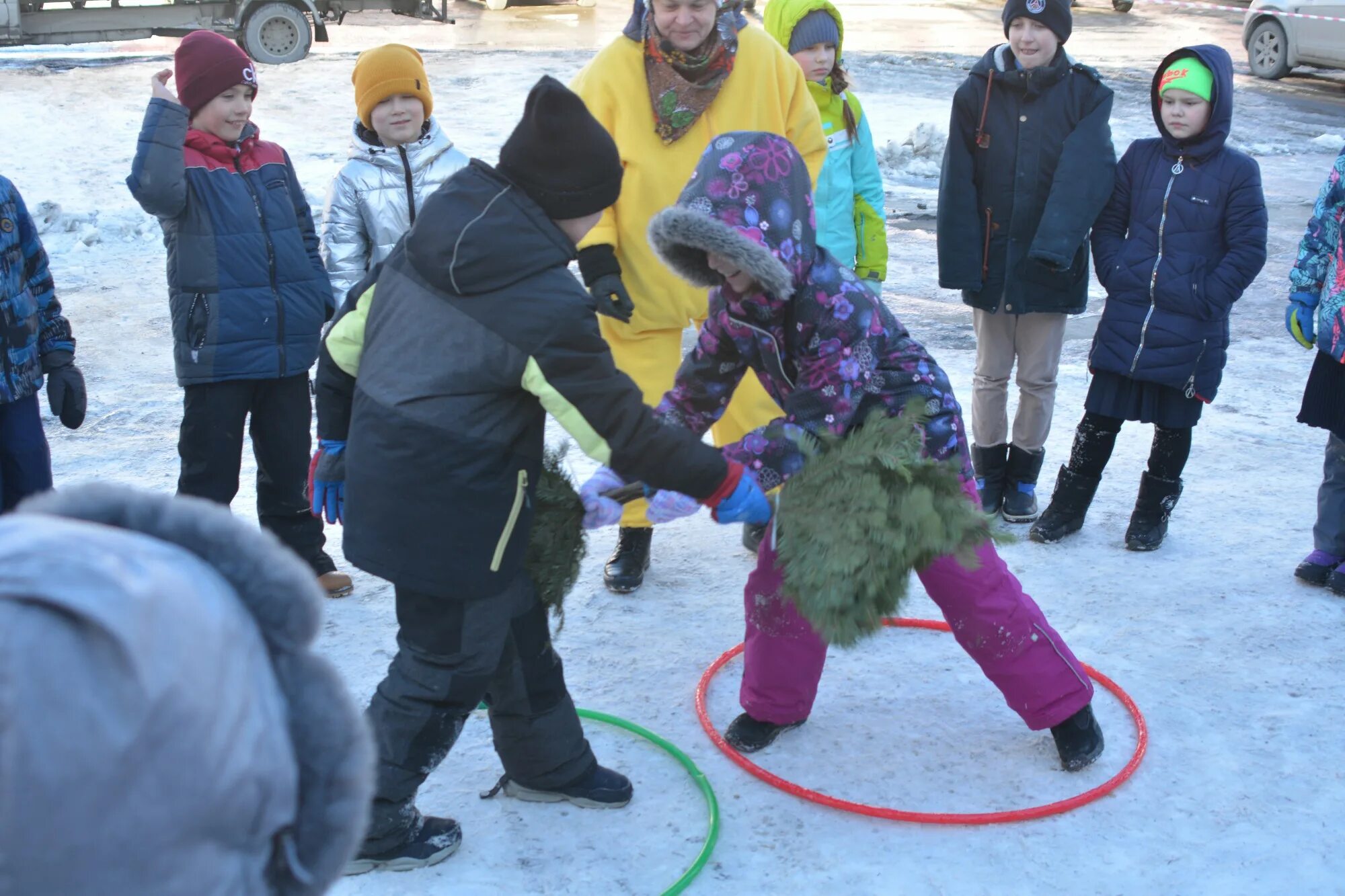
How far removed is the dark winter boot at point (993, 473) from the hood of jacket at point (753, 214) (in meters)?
2.43

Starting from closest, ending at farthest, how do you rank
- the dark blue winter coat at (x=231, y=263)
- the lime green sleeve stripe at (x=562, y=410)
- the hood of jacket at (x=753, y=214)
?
the lime green sleeve stripe at (x=562, y=410), the hood of jacket at (x=753, y=214), the dark blue winter coat at (x=231, y=263)

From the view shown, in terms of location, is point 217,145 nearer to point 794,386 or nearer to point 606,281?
point 606,281

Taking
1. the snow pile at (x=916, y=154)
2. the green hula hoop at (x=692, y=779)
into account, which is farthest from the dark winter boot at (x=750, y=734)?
the snow pile at (x=916, y=154)

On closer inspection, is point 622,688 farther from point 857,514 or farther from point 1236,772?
point 1236,772

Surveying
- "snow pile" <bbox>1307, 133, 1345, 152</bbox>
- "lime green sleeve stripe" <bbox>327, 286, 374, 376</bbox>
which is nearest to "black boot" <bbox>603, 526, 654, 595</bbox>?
"lime green sleeve stripe" <bbox>327, 286, 374, 376</bbox>

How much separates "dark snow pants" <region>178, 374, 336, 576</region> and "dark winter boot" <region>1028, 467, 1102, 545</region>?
2897 mm

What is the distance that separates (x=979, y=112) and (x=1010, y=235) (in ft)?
1.77

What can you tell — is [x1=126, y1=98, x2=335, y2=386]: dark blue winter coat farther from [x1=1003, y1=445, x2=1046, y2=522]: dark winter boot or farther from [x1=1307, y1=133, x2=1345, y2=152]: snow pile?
[x1=1307, y1=133, x2=1345, y2=152]: snow pile

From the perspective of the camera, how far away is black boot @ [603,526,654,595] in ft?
16.3

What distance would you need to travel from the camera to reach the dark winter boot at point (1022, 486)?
5.61 metres

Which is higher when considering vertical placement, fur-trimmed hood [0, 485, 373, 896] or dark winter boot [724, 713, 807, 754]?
fur-trimmed hood [0, 485, 373, 896]

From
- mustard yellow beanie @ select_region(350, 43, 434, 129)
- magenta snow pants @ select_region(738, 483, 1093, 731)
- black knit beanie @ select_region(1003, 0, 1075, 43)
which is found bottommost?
magenta snow pants @ select_region(738, 483, 1093, 731)

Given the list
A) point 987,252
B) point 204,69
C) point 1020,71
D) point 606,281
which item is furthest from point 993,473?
point 204,69

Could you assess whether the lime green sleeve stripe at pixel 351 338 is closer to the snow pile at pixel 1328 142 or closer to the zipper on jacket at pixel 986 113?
the zipper on jacket at pixel 986 113
